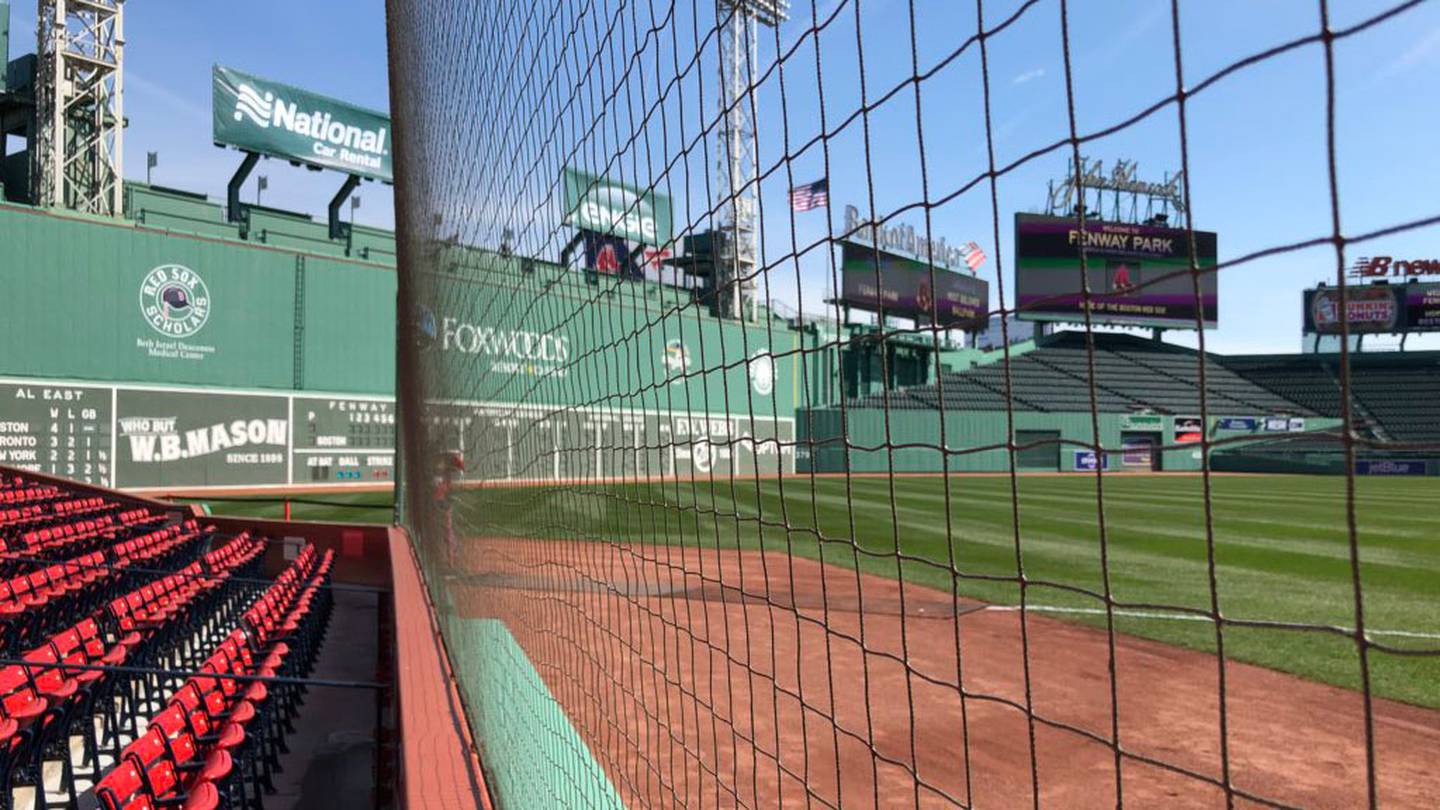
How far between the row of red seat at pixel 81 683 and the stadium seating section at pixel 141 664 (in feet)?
0.04

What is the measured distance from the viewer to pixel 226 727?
14.2ft

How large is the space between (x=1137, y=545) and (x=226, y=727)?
402 inches

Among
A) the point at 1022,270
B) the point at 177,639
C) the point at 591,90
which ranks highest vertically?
the point at 1022,270

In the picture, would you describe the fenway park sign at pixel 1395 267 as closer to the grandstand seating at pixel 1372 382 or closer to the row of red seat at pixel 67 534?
the grandstand seating at pixel 1372 382

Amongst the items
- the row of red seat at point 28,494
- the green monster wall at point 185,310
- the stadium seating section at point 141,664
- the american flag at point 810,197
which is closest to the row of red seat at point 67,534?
the stadium seating section at point 141,664

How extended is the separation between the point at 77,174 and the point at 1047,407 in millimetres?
26795

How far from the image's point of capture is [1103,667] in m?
5.87

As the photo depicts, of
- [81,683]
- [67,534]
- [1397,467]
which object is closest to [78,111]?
[67,534]

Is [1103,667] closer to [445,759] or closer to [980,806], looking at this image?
[980,806]

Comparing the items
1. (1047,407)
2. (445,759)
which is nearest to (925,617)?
(445,759)

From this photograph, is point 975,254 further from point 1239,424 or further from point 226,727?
point 226,727

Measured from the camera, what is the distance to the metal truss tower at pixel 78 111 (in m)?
18.4

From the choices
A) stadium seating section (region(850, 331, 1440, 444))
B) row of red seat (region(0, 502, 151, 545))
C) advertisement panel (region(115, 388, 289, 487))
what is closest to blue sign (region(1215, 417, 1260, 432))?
stadium seating section (region(850, 331, 1440, 444))

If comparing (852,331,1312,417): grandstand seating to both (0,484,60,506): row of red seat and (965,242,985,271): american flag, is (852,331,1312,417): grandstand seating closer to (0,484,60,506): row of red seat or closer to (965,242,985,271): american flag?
(965,242,985,271): american flag
